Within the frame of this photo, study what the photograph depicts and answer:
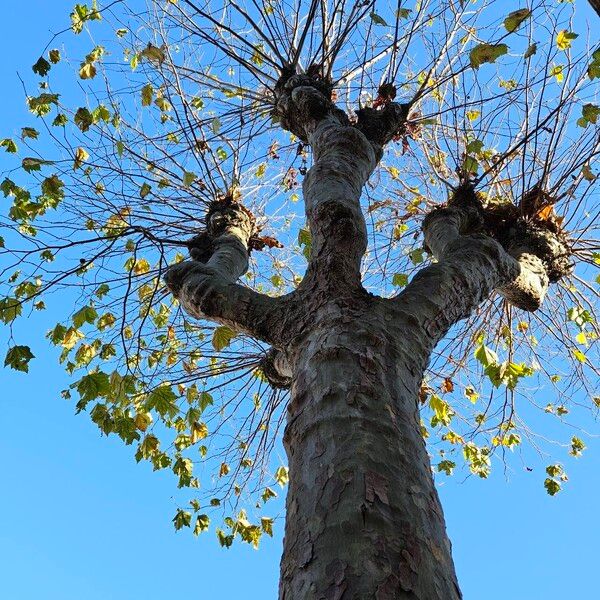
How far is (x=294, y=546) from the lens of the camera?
4.44ft

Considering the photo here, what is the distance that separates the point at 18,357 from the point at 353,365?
7.59ft

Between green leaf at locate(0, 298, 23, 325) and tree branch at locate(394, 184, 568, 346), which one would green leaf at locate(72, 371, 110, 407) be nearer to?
green leaf at locate(0, 298, 23, 325)

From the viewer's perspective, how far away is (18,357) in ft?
10.5

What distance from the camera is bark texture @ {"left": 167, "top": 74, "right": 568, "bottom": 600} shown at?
125cm

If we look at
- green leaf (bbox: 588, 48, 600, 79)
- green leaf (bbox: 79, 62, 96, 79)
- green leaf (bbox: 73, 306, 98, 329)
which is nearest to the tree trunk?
green leaf (bbox: 73, 306, 98, 329)

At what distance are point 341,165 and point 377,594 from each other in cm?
239

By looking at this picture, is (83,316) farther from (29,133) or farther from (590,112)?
(590,112)

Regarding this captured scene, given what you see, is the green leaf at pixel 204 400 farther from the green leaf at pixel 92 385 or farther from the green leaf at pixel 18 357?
the green leaf at pixel 18 357

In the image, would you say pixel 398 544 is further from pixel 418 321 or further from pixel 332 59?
pixel 332 59

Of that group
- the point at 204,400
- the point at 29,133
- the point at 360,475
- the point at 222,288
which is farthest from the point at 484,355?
the point at 29,133

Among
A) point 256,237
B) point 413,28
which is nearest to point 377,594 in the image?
point 256,237

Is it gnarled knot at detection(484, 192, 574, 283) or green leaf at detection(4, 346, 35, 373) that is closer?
green leaf at detection(4, 346, 35, 373)

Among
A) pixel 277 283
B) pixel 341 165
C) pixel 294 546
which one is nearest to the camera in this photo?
pixel 294 546

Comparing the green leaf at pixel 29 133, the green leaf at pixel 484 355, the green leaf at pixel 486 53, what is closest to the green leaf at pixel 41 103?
the green leaf at pixel 29 133
